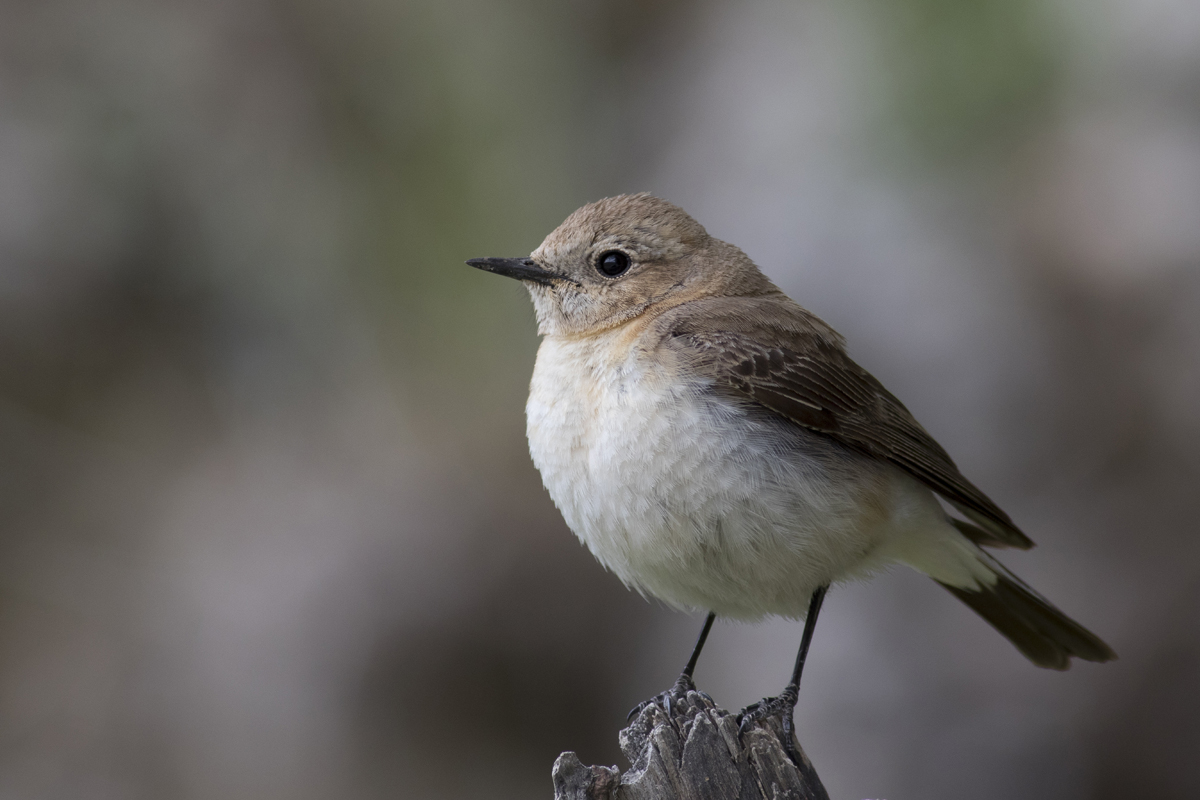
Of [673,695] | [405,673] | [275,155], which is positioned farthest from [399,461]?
[673,695]

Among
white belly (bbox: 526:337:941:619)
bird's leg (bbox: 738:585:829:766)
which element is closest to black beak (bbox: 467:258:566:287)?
white belly (bbox: 526:337:941:619)

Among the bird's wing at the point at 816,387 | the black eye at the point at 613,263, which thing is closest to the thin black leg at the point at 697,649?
the bird's wing at the point at 816,387

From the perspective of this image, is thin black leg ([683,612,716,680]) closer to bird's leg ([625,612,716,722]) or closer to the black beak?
bird's leg ([625,612,716,722])

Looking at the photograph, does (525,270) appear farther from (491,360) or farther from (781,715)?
(491,360)

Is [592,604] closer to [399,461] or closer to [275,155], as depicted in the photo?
[399,461]

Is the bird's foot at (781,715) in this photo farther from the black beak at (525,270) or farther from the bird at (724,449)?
the black beak at (525,270)
